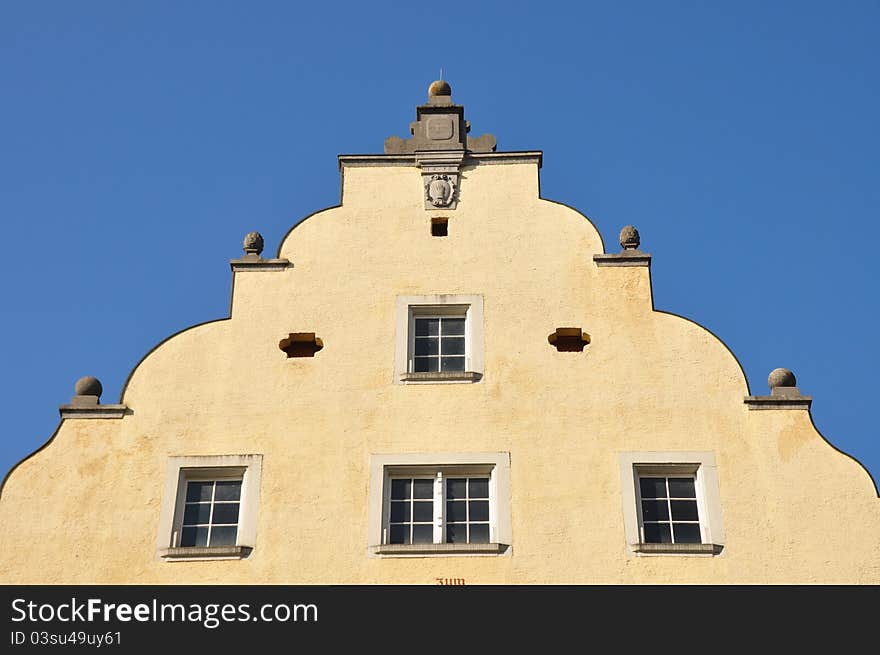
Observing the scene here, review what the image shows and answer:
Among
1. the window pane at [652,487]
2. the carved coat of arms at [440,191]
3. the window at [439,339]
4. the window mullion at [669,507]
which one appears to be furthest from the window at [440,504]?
the carved coat of arms at [440,191]

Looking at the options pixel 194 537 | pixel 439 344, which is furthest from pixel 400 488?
pixel 194 537

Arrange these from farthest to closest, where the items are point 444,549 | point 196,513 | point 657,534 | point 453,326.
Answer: point 453,326 → point 196,513 → point 657,534 → point 444,549

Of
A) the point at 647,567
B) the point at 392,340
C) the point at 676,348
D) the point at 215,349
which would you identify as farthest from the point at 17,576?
the point at 676,348

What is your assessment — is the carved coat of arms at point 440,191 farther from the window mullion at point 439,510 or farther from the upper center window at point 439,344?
the window mullion at point 439,510

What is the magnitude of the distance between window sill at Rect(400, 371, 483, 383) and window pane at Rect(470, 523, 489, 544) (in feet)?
7.16

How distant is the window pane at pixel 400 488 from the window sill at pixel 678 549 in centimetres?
306

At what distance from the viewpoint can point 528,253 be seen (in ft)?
69.0

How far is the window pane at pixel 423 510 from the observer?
728 inches

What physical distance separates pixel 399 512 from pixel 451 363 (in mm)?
2505

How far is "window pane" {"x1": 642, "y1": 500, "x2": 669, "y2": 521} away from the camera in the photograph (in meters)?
18.5

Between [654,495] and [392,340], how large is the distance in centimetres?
429

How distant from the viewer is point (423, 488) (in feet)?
61.6

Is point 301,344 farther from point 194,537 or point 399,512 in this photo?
point 194,537
